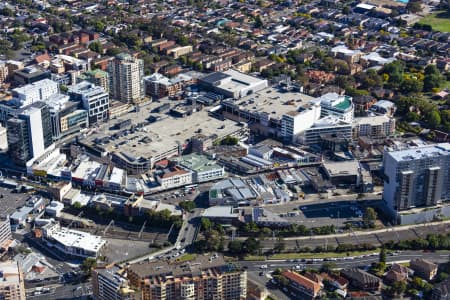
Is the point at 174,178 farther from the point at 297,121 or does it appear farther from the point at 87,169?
the point at 297,121

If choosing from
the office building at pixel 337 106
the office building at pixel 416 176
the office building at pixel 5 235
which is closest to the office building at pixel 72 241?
the office building at pixel 5 235

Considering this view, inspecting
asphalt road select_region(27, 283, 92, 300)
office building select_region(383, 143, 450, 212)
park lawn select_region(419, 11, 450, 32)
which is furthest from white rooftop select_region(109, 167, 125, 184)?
park lawn select_region(419, 11, 450, 32)

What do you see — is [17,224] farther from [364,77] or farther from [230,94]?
[364,77]

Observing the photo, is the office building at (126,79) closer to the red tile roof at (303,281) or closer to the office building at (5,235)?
the office building at (5,235)

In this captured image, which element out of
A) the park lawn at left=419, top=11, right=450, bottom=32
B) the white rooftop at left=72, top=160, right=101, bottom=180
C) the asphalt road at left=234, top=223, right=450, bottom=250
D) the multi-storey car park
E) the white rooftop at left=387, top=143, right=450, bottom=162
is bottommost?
the asphalt road at left=234, top=223, right=450, bottom=250

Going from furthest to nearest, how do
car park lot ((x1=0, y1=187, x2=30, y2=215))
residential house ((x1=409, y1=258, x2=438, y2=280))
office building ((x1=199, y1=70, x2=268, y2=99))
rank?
office building ((x1=199, y1=70, x2=268, y2=99))
car park lot ((x1=0, y1=187, x2=30, y2=215))
residential house ((x1=409, y1=258, x2=438, y2=280))

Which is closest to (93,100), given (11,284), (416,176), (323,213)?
(323,213)

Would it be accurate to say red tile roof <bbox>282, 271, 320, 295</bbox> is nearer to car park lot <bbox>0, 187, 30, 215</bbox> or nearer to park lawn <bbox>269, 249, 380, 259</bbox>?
park lawn <bbox>269, 249, 380, 259</bbox>

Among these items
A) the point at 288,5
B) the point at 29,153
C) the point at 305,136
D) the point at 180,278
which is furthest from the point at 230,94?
the point at 288,5
